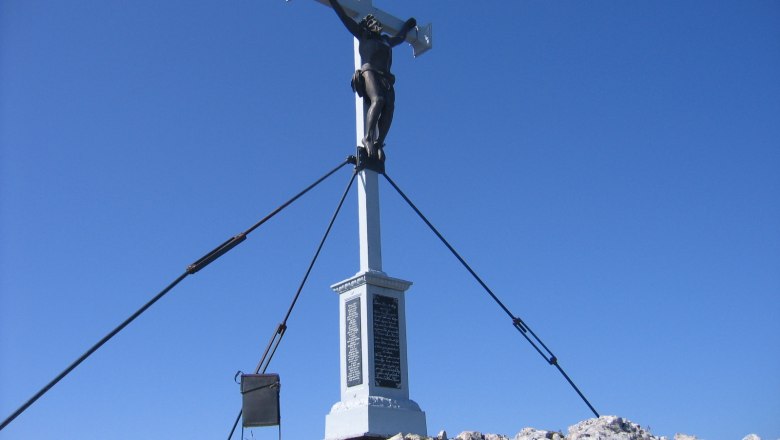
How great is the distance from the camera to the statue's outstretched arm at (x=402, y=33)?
44.8ft

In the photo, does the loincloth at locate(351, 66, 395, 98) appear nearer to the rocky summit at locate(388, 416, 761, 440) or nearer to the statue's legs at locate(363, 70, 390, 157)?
the statue's legs at locate(363, 70, 390, 157)

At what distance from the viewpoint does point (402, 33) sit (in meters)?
13.9

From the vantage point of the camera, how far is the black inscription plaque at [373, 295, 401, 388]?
36.0 ft

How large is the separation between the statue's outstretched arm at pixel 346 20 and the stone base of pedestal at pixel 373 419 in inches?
241

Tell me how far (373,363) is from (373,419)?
0.88 meters

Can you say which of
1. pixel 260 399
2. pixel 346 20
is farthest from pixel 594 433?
pixel 346 20

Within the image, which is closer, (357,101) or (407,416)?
(407,416)

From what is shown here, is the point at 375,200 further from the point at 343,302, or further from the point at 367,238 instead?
the point at 343,302

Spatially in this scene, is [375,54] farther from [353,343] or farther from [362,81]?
[353,343]

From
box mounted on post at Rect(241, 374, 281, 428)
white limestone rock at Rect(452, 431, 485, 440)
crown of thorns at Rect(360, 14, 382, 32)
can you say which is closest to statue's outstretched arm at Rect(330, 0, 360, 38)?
crown of thorns at Rect(360, 14, 382, 32)

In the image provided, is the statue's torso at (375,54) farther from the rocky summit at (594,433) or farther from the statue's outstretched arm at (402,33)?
the rocky summit at (594,433)

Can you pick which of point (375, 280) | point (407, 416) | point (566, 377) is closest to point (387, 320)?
point (375, 280)

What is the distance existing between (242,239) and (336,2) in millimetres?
4282

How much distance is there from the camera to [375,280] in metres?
11.3
